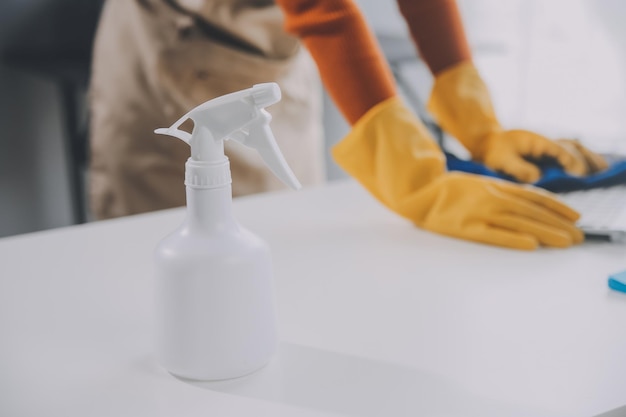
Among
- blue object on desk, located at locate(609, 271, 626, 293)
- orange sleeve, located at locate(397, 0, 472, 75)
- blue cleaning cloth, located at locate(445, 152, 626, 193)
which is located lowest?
blue object on desk, located at locate(609, 271, 626, 293)

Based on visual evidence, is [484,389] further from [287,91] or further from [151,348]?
[287,91]

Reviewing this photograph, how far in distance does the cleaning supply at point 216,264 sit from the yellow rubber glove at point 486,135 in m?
0.56

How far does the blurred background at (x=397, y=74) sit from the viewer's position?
1979 mm

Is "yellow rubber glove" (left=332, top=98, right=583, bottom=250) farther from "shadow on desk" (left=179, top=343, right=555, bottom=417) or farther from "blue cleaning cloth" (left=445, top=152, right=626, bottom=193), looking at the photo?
"shadow on desk" (left=179, top=343, right=555, bottom=417)

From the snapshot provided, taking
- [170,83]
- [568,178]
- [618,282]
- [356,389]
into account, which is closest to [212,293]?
[356,389]

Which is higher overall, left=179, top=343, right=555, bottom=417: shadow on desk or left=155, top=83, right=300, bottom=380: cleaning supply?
left=155, top=83, right=300, bottom=380: cleaning supply

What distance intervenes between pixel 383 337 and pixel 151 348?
0.62 ft

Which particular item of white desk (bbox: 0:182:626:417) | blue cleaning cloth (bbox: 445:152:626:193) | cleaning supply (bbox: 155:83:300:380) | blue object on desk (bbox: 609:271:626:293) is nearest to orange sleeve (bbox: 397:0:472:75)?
blue cleaning cloth (bbox: 445:152:626:193)

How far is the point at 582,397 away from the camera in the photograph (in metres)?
0.48

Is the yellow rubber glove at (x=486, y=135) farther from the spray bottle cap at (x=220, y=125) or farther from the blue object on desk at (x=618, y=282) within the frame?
the spray bottle cap at (x=220, y=125)

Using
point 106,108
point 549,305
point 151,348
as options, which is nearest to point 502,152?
point 549,305

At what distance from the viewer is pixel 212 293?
49 centimetres

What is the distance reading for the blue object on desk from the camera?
0.67m

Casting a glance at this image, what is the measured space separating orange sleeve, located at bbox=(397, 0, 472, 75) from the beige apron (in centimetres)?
38
